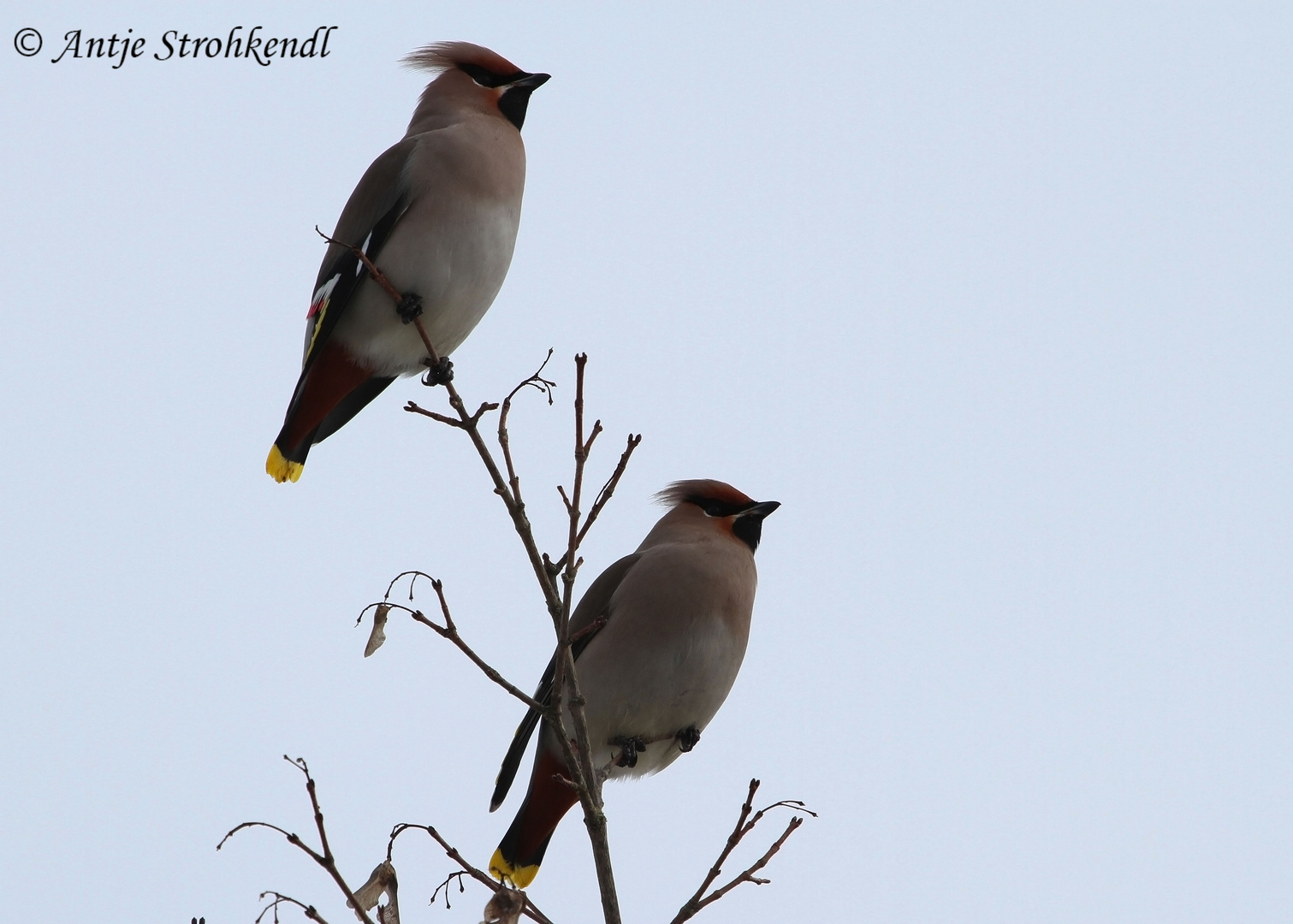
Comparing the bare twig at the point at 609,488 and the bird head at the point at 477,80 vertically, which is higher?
the bird head at the point at 477,80

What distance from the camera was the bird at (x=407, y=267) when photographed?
4133 millimetres

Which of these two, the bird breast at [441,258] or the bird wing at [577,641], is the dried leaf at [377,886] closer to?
the bird wing at [577,641]

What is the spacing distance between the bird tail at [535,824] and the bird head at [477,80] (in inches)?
82.5

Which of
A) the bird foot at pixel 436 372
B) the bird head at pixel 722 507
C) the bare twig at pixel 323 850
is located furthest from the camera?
the bird head at pixel 722 507

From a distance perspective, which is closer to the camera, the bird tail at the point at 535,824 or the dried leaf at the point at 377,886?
the dried leaf at the point at 377,886

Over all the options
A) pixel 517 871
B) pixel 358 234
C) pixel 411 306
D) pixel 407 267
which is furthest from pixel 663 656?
pixel 358 234

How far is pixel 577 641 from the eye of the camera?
3.92 m

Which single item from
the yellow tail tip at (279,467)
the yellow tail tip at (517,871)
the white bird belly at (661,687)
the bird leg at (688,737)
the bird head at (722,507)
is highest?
the bird head at (722,507)

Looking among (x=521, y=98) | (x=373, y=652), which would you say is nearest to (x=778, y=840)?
(x=373, y=652)

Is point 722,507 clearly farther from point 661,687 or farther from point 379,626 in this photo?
point 379,626

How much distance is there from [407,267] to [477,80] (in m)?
0.98

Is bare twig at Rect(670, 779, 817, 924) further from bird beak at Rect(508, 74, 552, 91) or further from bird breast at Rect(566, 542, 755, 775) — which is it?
bird beak at Rect(508, 74, 552, 91)

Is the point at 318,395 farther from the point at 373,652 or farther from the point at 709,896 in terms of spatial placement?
the point at 709,896

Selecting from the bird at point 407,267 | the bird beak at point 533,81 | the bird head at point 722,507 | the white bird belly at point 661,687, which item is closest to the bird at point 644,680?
the white bird belly at point 661,687
